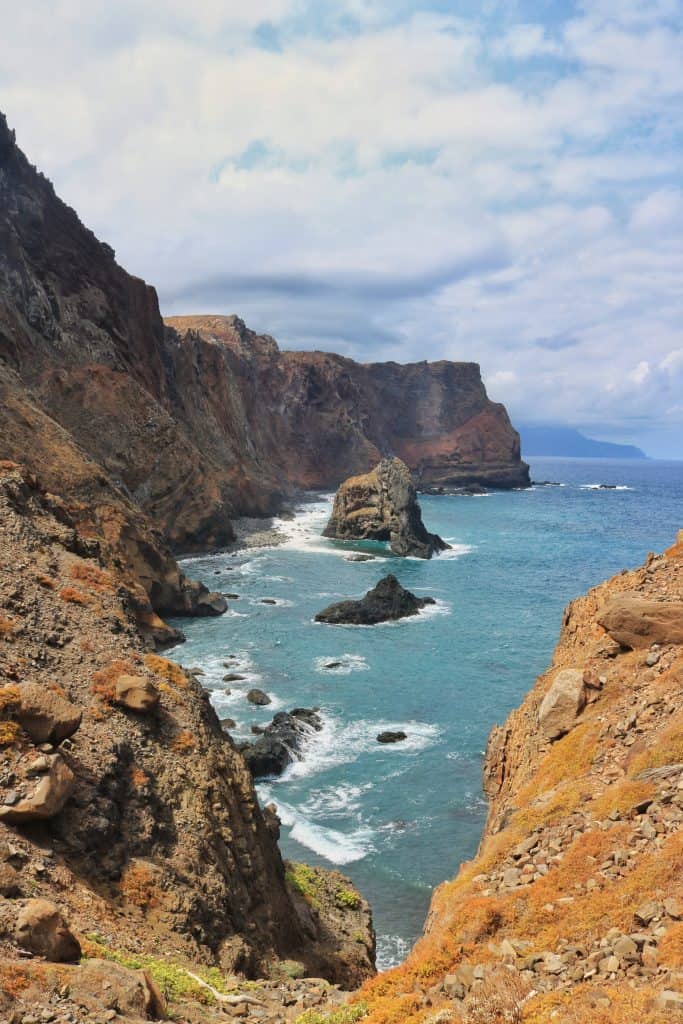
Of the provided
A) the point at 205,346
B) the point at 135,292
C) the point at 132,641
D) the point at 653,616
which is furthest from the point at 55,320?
the point at 653,616

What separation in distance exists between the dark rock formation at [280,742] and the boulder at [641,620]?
20150 mm

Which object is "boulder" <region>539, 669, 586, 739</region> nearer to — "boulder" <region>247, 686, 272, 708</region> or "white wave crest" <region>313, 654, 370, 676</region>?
"boulder" <region>247, 686, 272, 708</region>

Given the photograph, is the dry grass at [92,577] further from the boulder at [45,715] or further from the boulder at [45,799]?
the boulder at [45,799]

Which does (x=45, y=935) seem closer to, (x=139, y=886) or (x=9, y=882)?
(x=9, y=882)

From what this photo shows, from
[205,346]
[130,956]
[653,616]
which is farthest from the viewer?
[205,346]

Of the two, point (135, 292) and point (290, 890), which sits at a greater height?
point (135, 292)

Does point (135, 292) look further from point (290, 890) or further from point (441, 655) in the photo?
point (290, 890)

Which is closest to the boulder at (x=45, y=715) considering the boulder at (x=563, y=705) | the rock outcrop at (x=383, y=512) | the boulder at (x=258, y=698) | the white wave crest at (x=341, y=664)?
the boulder at (x=563, y=705)

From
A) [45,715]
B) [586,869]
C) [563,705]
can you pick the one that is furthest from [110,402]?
[586,869]

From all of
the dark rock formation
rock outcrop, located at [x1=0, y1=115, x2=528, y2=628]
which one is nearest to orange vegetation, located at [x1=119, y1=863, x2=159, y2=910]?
the dark rock formation

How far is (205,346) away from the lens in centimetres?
12706

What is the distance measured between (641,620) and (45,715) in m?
14.1

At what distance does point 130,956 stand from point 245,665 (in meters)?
37.4

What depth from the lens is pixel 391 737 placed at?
3784cm
